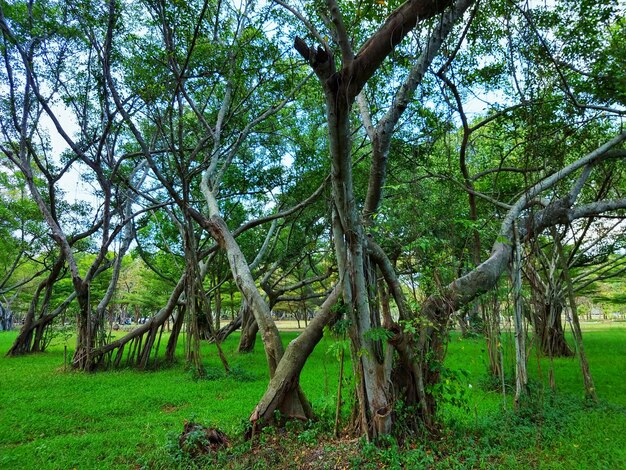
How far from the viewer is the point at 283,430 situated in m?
3.97

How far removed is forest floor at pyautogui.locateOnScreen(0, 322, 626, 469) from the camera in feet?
11.2

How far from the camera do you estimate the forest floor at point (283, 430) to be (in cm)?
340

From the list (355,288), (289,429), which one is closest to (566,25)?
(355,288)

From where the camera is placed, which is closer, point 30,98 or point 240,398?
point 240,398

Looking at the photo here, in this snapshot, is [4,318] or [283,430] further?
[4,318]

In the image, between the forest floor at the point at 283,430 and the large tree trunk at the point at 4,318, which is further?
the large tree trunk at the point at 4,318

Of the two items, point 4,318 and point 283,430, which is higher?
point 4,318

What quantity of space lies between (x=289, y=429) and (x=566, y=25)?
19.9 feet

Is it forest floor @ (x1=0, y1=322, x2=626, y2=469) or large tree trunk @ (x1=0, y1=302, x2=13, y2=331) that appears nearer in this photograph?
forest floor @ (x1=0, y1=322, x2=626, y2=469)

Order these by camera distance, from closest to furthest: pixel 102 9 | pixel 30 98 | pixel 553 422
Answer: pixel 553 422, pixel 102 9, pixel 30 98

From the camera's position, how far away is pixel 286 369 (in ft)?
13.6

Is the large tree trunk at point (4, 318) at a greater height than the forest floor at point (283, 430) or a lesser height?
greater

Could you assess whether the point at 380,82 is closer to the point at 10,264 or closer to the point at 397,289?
the point at 397,289

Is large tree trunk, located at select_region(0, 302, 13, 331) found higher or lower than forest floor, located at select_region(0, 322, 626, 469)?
higher
